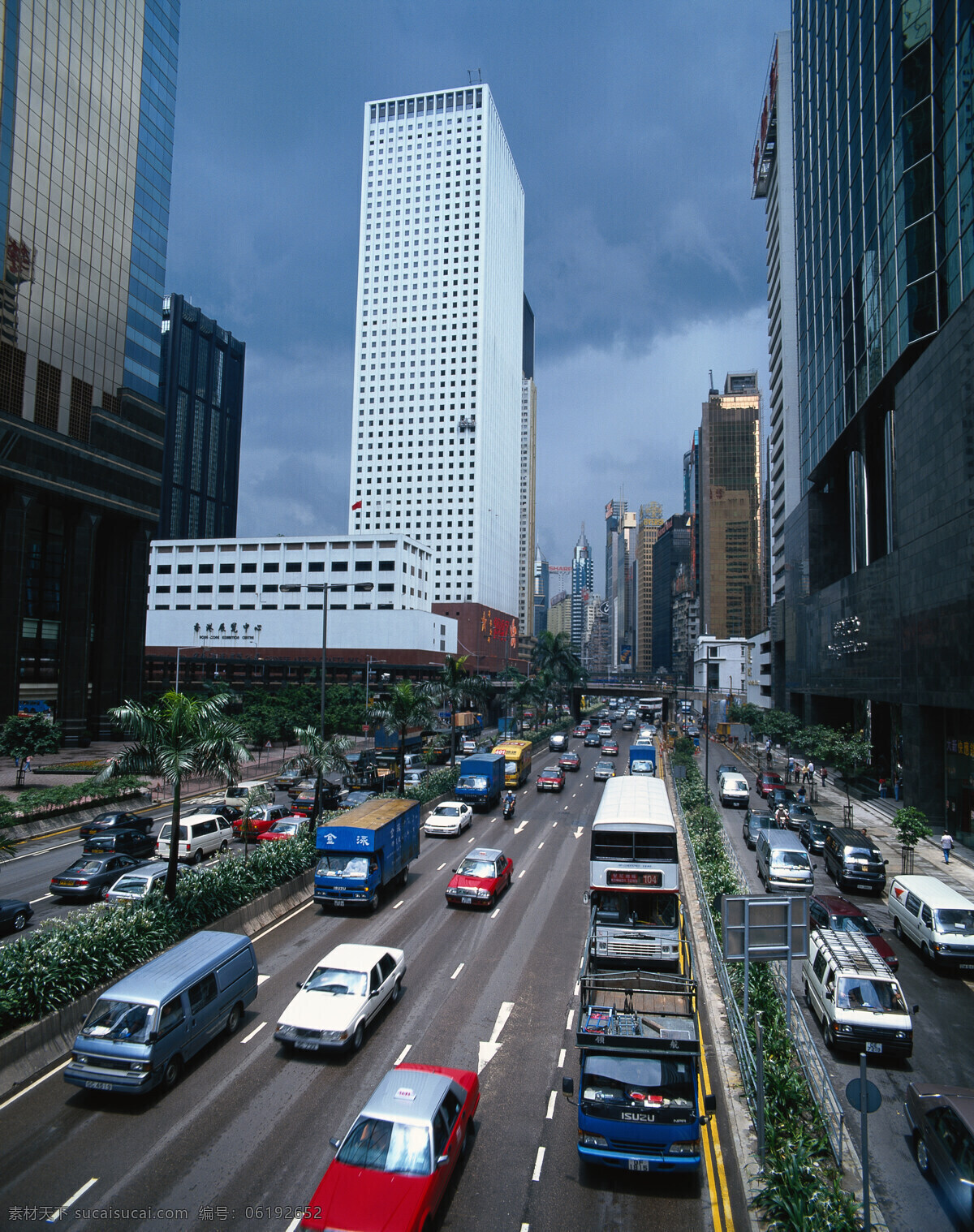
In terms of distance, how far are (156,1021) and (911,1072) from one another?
43.6 feet

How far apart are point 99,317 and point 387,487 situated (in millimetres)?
75244

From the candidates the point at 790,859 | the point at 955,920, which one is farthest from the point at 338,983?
the point at 790,859

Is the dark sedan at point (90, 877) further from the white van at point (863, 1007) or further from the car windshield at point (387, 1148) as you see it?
the white van at point (863, 1007)

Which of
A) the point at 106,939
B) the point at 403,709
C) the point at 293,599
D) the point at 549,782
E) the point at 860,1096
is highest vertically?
the point at 293,599

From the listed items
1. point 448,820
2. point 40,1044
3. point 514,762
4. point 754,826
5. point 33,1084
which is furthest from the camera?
point 514,762

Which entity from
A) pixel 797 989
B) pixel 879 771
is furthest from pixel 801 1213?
pixel 879 771

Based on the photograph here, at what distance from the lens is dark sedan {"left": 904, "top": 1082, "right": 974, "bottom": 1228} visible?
8898 millimetres

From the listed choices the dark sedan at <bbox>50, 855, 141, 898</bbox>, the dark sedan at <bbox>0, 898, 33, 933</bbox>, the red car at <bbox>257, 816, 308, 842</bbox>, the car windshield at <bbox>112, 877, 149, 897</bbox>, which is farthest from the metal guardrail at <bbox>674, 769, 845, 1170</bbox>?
the dark sedan at <bbox>50, 855, 141, 898</bbox>

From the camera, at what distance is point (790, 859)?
2522 cm

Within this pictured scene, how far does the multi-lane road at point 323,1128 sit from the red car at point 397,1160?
3.17ft

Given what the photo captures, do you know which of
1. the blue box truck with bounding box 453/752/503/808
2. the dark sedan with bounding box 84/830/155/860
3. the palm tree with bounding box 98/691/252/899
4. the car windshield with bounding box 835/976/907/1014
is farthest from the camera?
the blue box truck with bounding box 453/752/503/808

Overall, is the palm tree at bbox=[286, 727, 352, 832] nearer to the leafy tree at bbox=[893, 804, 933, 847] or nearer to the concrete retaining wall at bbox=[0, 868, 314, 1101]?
the concrete retaining wall at bbox=[0, 868, 314, 1101]

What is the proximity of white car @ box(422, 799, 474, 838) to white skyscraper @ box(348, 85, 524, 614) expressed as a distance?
94812mm

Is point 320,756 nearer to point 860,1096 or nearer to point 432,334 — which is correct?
point 860,1096
